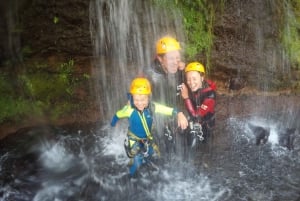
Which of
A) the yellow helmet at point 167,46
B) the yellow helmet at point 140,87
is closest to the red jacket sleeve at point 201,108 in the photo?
the yellow helmet at point 167,46

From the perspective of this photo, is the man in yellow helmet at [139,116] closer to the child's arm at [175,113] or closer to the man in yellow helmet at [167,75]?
the child's arm at [175,113]

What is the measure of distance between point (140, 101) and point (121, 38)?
180cm

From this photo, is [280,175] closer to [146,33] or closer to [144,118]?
[144,118]

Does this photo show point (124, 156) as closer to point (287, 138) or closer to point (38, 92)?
point (38, 92)

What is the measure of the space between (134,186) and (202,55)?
8.43ft

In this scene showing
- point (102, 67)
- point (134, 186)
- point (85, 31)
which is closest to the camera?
point (134, 186)

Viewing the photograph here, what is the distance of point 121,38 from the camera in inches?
253

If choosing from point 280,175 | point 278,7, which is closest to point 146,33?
point 278,7

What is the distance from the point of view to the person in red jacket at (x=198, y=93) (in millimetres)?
5348

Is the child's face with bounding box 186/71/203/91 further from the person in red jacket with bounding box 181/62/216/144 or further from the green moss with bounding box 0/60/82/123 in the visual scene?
the green moss with bounding box 0/60/82/123

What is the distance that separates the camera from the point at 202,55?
21.8ft

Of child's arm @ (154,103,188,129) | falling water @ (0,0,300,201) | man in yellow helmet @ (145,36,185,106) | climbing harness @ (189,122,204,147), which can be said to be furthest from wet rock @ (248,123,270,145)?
child's arm @ (154,103,188,129)

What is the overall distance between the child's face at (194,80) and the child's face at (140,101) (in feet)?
2.39

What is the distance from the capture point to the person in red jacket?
17.5 ft
